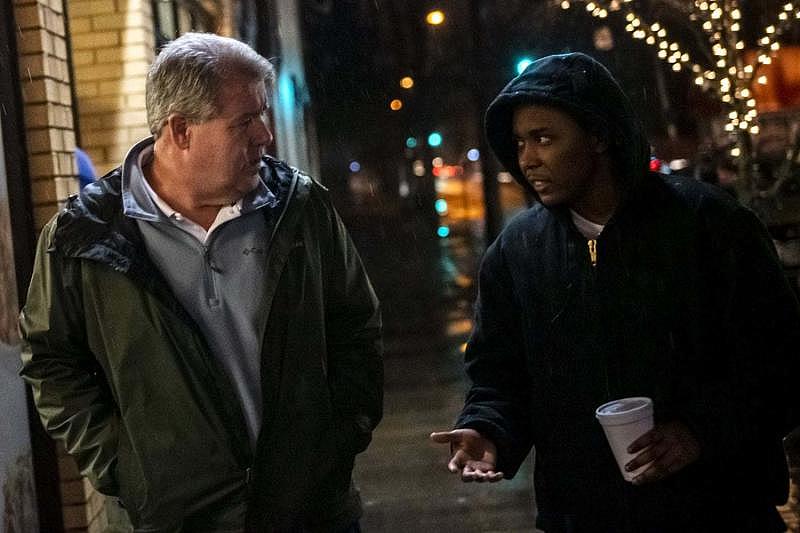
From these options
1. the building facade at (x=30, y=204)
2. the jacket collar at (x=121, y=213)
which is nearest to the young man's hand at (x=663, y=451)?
the jacket collar at (x=121, y=213)

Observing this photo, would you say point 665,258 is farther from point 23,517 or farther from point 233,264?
point 23,517

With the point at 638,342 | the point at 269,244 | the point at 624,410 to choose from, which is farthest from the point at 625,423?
the point at 269,244

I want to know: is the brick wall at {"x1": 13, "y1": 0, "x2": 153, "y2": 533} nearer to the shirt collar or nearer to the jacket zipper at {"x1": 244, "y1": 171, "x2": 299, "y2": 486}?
the shirt collar

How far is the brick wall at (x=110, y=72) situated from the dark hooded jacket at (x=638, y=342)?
477 centimetres

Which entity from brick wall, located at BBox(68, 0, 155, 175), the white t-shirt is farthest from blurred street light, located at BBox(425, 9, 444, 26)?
the white t-shirt

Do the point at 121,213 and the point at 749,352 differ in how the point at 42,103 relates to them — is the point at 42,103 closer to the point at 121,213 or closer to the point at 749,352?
the point at 121,213

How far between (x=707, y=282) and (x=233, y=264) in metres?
1.17

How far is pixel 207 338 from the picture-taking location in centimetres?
283

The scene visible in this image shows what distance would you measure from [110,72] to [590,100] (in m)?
5.05

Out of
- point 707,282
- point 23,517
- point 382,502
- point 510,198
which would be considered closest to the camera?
point 707,282

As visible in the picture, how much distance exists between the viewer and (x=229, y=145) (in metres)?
2.85

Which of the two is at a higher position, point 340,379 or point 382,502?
point 340,379

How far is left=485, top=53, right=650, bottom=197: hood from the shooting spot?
2859 mm

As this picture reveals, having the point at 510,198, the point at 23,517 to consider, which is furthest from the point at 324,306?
the point at 510,198
